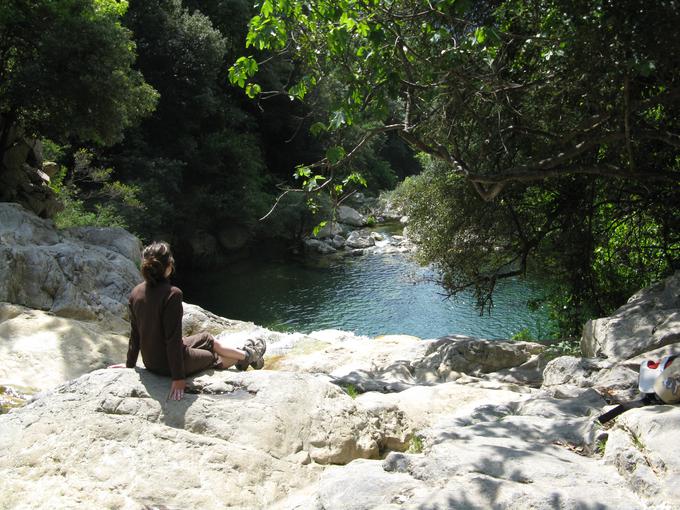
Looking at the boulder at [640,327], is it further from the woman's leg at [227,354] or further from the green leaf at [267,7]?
the green leaf at [267,7]

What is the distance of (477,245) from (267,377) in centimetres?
779

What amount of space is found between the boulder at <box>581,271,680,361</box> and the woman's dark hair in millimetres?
4385

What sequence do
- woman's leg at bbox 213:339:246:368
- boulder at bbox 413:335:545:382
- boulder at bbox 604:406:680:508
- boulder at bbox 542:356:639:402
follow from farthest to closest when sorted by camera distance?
boulder at bbox 413:335:545:382 → woman's leg at bbox 213:339:246:368 → boulder at bbox 542:356:639:402 → boulder at bbox 604:406:680:508

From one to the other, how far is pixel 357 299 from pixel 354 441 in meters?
16.7

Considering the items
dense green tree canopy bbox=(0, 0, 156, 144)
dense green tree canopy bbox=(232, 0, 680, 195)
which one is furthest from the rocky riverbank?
dense green tree canopy bbox=(0, 0, 156, 144)

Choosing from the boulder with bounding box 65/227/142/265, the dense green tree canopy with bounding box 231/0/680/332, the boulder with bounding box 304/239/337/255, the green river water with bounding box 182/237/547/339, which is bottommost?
the green river water with bounding box 182/237/547/339

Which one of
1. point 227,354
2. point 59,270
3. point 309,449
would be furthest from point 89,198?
point 309,449

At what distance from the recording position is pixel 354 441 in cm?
421

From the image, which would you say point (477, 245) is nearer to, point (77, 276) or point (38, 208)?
point (77, 276)

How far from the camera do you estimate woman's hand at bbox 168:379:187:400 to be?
166 inches

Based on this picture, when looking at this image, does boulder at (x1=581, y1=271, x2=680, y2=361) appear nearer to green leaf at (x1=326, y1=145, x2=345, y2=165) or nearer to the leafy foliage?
green leaf at (x1=326, y1=145, x2=345, y2=165)

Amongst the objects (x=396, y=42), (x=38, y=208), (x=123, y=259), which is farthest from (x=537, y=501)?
(x=38, y=208)

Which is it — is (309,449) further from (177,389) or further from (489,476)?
(489,476)

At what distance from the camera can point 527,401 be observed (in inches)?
192
